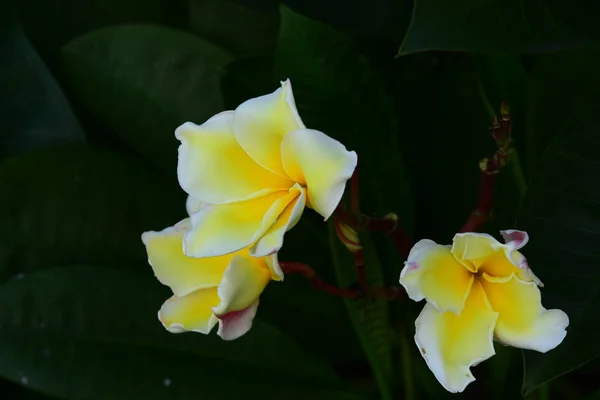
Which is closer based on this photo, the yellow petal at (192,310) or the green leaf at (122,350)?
the yellow petal at (192,310)

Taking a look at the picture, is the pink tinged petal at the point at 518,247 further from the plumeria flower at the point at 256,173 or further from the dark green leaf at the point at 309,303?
the dark green leaf at the point at 309,303

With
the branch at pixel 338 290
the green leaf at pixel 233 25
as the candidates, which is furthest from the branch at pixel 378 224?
the green leaf at pixel 233 25

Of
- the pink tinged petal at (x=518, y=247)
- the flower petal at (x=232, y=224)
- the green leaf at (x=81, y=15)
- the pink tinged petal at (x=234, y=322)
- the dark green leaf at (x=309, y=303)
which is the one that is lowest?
the dark green leaf at (x=309, y=303)

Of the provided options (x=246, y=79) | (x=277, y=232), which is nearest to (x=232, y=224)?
(x=277, y=232)

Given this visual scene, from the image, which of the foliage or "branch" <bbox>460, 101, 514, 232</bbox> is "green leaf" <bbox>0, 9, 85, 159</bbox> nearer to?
the foliage

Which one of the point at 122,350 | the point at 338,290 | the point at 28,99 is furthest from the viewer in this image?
the point at 28,99

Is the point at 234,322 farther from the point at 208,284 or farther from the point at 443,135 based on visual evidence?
the point at 443,135

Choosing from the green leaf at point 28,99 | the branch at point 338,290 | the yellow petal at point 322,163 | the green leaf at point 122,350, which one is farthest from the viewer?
the green leaf at point 28,99
